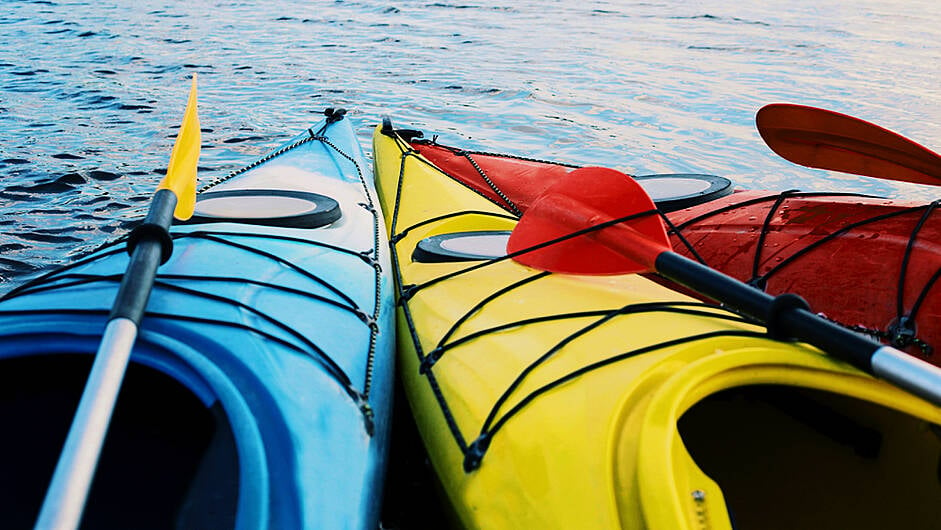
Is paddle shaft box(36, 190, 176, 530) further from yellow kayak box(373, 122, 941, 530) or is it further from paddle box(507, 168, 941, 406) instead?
paddle box(507, 168, 941, 406)

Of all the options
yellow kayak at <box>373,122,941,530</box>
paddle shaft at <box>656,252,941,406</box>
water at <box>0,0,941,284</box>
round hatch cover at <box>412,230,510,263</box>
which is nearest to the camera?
paddle shaft at <box>656,252,941,406</box>

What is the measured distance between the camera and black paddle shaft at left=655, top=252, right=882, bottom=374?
150cm

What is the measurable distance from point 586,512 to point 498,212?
1.98m

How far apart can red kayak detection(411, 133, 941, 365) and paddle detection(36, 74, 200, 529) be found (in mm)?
1542

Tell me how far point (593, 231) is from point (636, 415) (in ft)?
2.99

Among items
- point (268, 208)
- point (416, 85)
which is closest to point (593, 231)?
point (268, 208)

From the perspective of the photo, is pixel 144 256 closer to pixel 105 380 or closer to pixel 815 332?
pixel 105 380

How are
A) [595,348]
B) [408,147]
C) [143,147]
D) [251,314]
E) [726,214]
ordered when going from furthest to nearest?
[143,147] < [408,147] < [726,214] < [251,314] < [595,348]

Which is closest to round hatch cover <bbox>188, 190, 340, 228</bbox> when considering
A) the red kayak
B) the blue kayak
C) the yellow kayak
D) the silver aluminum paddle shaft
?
the blue kayak

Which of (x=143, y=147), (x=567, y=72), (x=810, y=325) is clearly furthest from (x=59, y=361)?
(x=567, y=72)

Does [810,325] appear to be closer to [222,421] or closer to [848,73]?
[222,421]

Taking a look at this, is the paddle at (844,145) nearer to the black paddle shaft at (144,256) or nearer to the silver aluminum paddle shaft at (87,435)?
the black paddle shaft at (144,256)

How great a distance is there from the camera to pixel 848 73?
895 cm

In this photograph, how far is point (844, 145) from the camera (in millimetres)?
2844
